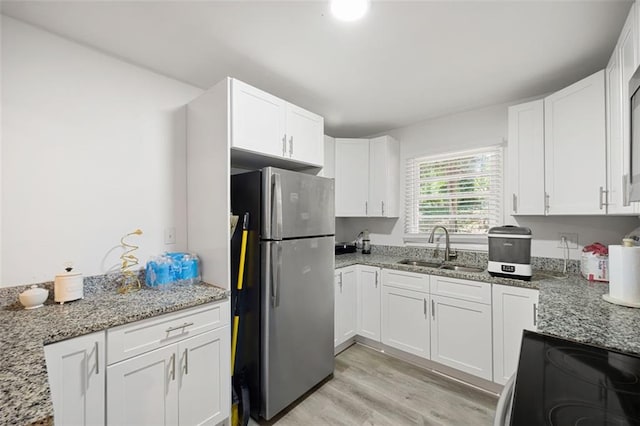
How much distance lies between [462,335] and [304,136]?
2046mm

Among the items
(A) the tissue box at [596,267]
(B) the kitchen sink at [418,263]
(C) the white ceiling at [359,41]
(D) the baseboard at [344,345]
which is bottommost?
(D) the baseboard at [344,345]

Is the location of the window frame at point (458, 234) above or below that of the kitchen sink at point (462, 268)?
above

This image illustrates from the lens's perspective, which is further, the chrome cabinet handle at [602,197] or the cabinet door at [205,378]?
the chrome cabinet handle at [602,197]

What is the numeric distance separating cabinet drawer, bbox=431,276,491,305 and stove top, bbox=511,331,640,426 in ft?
3.54

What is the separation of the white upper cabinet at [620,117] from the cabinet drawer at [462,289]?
2.96ft

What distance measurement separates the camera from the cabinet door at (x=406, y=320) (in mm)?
2404

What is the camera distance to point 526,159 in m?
2.15

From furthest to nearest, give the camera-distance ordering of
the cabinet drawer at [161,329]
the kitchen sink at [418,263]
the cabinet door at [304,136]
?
the kitchen sink at [418,263]
the cabinet door at [304,136]
the cabinet drawer at [161,329]

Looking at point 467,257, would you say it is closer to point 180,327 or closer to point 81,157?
point 180,327

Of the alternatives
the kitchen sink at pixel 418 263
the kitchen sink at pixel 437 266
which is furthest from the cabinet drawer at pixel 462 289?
the kitchen sink at pixel 418 263

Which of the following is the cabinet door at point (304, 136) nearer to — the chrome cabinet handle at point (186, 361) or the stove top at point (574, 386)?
the chrome cabinet handle at point (186, 361)

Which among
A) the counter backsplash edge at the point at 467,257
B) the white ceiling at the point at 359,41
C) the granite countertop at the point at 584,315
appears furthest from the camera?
the counter backsplash edge at the point at 467,257

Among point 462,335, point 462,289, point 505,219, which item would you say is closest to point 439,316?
point 462,335

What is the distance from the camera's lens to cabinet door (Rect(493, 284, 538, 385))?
1.90 meters
